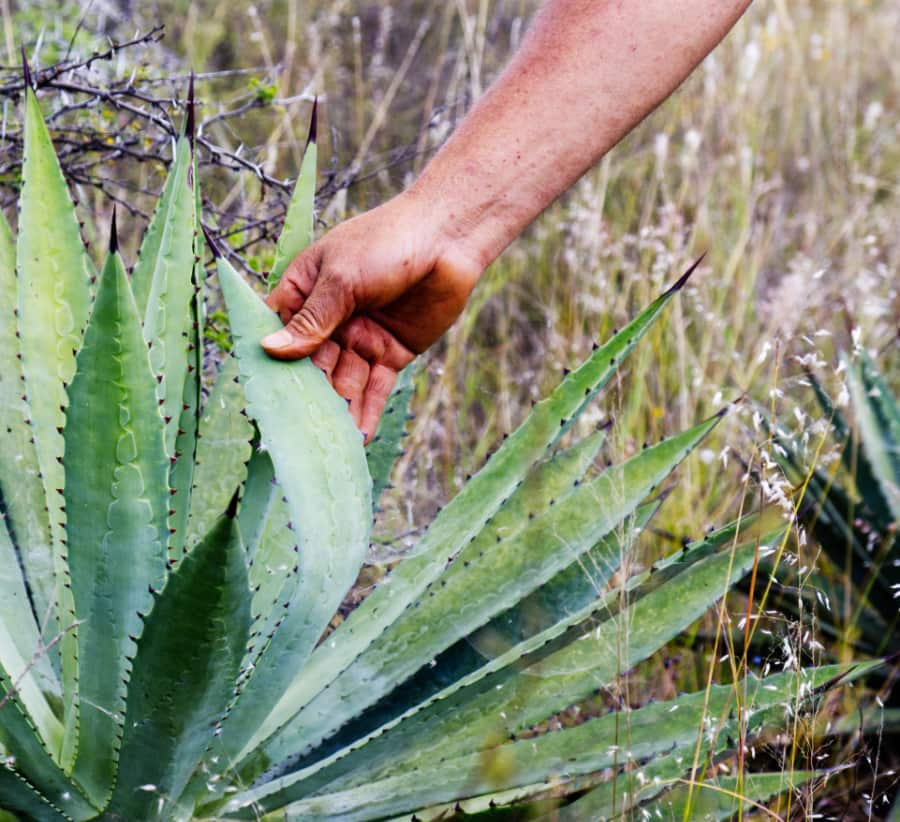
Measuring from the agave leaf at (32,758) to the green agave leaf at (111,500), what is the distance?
0.04m

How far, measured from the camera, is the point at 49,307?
1.49 meters

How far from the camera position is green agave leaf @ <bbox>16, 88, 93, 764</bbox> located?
1420mm

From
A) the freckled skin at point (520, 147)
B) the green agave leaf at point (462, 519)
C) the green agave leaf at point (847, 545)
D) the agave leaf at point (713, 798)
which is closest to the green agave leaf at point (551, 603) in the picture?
the green agave leaf at point (462, 519)

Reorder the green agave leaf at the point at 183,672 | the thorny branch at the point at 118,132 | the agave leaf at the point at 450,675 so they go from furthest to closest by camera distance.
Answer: the thorny branch at the point at 118,132 < the agave leaf at the point at 450,675 < the green agave leaf at the point at 183,672

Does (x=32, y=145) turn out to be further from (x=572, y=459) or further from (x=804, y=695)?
(x=804, y=695)

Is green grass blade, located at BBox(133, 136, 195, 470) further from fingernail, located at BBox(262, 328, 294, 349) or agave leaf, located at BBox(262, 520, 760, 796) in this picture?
agave leaf, located at BBox(262, 520, 760, 796)

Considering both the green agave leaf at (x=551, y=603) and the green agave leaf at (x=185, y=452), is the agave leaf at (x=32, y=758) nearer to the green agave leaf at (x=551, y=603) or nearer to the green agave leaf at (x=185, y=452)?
the green agave leaf at (x=185, y=452)

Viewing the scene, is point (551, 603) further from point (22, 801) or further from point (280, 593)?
point (22, 801)

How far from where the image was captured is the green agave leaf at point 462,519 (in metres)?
1.51

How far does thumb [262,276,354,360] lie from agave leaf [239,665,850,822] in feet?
1.84

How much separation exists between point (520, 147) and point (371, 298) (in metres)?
0.31

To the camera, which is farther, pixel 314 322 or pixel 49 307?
pixel 49 307

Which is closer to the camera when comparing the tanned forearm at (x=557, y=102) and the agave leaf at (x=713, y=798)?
the agave leaf at (x=713, y=798)

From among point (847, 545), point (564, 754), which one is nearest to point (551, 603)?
point (564, 754)
